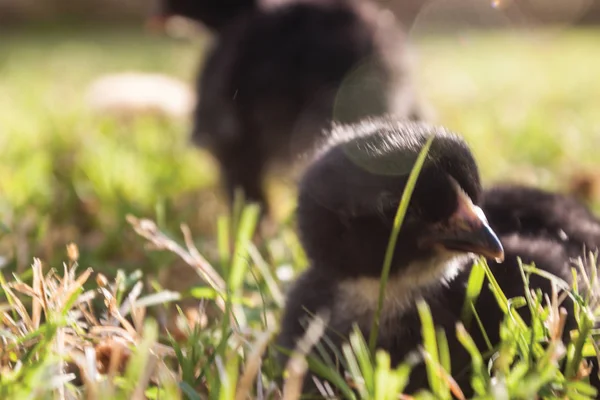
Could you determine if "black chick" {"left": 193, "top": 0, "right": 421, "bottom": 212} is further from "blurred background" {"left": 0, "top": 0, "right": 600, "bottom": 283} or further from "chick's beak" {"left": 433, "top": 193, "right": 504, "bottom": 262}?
"chick's beak" {"left": 433, "top": 193, "right": 504, "bottom": 262}

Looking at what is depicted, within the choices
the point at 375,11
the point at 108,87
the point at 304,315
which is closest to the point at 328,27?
the point at 375,11

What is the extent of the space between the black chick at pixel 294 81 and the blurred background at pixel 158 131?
0.41m

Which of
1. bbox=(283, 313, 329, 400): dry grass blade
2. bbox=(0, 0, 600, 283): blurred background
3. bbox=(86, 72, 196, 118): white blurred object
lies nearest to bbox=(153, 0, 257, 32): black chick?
bbox=(0, 0, 600, 283): blurred background

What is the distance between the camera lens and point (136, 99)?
604cm

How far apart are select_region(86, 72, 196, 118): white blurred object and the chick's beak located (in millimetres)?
4098

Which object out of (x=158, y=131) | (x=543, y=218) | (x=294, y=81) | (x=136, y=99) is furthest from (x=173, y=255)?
(x=136, y=99)

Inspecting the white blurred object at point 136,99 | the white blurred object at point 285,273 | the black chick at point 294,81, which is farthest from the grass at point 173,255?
the black chick at point 294,81

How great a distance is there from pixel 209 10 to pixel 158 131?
140cm

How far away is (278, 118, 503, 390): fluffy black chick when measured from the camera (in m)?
1.89

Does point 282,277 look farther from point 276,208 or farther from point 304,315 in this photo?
point 276,208

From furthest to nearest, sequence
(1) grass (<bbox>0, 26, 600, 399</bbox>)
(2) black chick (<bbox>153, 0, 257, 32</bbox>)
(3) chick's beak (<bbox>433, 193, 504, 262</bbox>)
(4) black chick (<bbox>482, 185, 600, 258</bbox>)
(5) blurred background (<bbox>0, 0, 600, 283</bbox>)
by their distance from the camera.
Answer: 1. (2) black chick (<bbox>153, 0, 257, 32</bbox>)
2. (5) blurred background (<bbox>0, 0, 600, 283</bbox>)
3. (4) black chick (<bbox>482, 185, 600, 258</bbox>)
4. (3) chick's beak (<bbox>433, 193, 504, 262</bbox>)
5. (1) grass (<bbox>0, 26, 600, 399</bbox>)

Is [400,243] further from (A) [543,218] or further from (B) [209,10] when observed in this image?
(B) [209,10]

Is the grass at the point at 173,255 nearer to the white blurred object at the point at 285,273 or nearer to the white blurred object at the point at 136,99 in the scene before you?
the white blurred object at the point at 285,273

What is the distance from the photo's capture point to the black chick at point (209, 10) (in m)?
4.46
